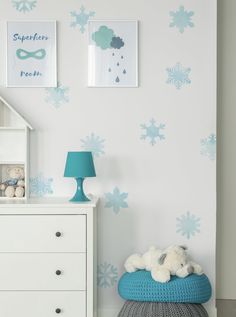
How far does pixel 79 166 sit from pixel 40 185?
1.26 ft

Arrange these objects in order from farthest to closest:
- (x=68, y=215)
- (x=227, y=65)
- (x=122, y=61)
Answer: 1. (x=227, y=65)
2. (x=122, y=61)
3. (x=68, y=215)

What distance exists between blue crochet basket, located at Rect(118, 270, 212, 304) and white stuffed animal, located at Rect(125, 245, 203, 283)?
0.03m

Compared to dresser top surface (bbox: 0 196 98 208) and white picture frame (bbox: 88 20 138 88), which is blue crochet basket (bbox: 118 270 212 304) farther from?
white picture frame (bbox: 88 20 138 88)

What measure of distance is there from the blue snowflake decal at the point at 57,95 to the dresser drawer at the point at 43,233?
72 cm

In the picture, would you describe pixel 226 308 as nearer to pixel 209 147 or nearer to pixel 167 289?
pixel 167 289

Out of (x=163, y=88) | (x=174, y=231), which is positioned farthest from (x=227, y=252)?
(x=163, y=88)

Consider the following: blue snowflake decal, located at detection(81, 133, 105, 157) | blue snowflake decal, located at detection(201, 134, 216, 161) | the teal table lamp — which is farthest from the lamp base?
blue snowflake decal, located at detection(201, 134, 216, 161)

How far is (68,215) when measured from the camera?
2814mm

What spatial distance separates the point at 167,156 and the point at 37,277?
3.30 ft

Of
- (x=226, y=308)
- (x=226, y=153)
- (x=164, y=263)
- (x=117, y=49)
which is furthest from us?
(x=226, y=153)

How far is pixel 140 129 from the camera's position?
3.19 metres

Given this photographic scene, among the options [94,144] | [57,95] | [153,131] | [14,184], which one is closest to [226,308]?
[153,131]

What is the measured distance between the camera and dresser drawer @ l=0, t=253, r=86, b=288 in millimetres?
2822

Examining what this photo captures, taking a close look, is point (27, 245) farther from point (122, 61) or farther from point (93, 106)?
point (122, 61)
